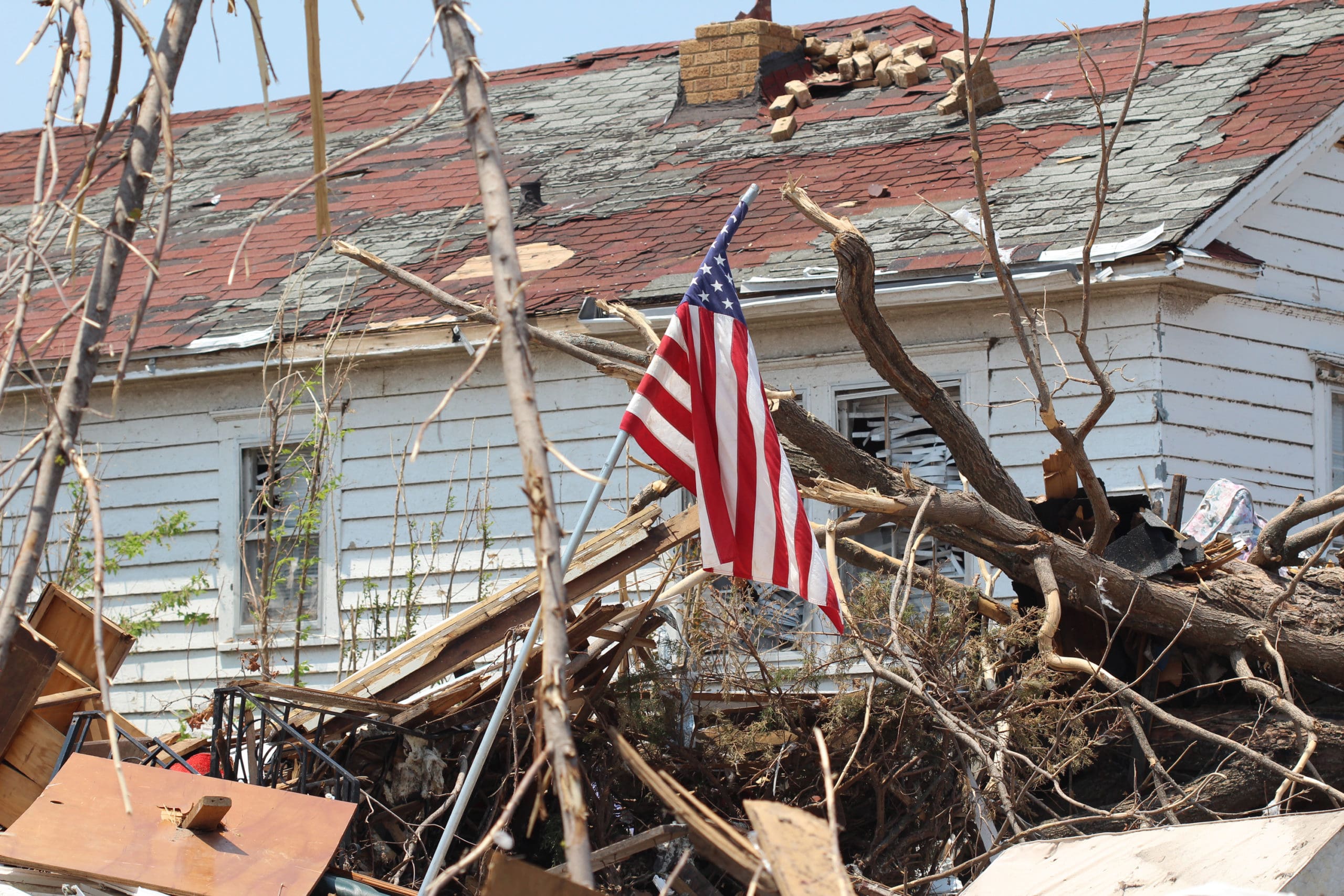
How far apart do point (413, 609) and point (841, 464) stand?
474cm

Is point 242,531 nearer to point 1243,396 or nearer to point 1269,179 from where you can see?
point 1243,396

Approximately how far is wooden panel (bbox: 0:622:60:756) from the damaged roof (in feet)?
14.0

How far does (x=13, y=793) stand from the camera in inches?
224

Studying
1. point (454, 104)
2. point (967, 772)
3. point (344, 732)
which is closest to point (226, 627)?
point (344, 732)

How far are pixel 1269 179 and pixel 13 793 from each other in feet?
27.3

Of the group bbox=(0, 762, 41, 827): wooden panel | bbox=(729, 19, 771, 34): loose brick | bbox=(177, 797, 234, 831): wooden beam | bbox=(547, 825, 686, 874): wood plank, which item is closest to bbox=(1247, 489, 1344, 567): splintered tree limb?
bbox=(547, 825, 686, 874): wood plank

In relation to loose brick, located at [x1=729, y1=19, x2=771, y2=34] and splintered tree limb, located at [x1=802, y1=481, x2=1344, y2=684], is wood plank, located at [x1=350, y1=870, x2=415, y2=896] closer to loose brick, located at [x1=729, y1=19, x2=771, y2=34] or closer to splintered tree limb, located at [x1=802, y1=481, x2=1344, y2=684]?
splintered tree limb, located at [x1=802, y1=481, x2=1344, y2=684]

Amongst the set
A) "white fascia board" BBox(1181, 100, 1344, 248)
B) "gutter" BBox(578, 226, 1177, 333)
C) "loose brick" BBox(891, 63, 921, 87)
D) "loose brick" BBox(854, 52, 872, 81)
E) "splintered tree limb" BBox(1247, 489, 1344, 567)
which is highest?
"loose brick" BBox(854, 52, 872, 81)

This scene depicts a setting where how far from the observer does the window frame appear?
10.6 meters

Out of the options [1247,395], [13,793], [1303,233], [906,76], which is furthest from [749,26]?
[13,793]

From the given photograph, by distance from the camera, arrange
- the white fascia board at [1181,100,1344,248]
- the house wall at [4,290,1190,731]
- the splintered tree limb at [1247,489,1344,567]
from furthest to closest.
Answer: the house wall at [4,290,1190,731]
the white fascia board at [1181,100,1344,248]
the splintered tree limb at [1247,489,1344,567]

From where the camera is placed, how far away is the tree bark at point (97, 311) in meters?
2.65

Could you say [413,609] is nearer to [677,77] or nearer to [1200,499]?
[1200,499]

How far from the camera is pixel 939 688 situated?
5992 mm
